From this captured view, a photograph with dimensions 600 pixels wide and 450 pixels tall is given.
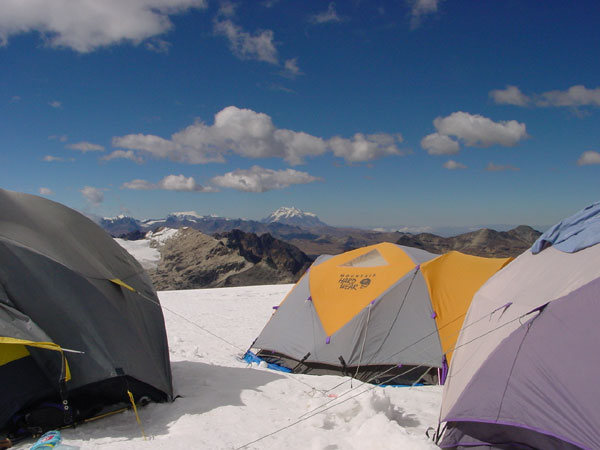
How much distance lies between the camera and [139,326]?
653 centimetres

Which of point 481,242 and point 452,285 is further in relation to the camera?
point 481,242

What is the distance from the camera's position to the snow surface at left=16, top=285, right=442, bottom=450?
16.1 ft

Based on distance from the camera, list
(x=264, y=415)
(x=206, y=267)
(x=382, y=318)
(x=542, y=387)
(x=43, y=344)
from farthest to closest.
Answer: (x=206, y=267) < (x=382, y=318) < (x=264, y=415) < (x=43, y=344) < (x=542, y=387)

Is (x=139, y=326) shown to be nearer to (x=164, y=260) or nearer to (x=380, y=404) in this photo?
(x=380, y=404)

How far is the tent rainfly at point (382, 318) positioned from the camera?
324 inches

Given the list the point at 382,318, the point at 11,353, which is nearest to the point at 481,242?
the point at 382,318

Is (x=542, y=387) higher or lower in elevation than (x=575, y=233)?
lower

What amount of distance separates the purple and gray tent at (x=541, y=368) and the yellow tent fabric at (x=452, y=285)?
2.54 metres

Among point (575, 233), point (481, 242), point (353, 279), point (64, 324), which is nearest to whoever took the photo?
point (64, 324)

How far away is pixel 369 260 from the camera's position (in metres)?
10.4

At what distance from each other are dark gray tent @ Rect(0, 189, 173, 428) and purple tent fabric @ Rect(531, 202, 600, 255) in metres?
6.51

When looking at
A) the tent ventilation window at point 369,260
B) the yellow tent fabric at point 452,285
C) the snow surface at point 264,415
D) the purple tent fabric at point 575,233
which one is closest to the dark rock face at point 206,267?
the tent ventilation window at point 369,260

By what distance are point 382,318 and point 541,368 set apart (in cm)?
429

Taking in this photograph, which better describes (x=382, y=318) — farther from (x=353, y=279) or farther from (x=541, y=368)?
(x=541, y=368)
